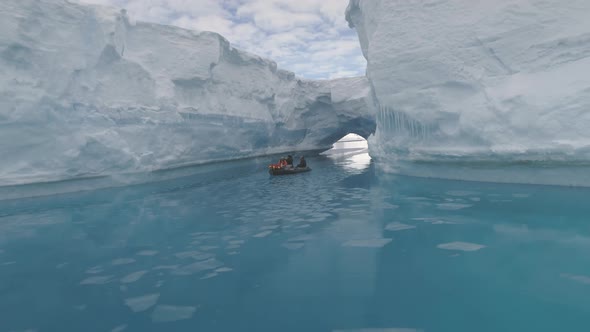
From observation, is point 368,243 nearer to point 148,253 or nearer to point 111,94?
point 148,253

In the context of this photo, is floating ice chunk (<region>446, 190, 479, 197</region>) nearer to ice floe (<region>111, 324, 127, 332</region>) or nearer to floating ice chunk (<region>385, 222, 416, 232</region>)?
floating ice chunk (<region>385, 222, 416, 232</region>)

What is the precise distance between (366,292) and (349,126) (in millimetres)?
28354

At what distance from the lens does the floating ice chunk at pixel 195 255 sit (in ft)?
16.5

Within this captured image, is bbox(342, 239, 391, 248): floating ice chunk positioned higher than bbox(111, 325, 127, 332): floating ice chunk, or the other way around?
bbox(342, 239, 391, 248): floating ice chunk

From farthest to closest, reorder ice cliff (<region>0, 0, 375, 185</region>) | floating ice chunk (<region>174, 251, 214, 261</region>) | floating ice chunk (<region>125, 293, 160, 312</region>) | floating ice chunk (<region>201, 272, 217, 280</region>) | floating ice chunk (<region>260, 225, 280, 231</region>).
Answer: ice cliff (<region>0, 0, 375, 185</region>) < floating ice chunk (<region>260, 225, 280, 231</region>) < floating ice chunk (<region>174, 251, 214, 261</region>) < floating ice chunk (<region>201, 272, 217, 280</region>) < floating ice chunk (<region>125, 293, 160, 312</region>)

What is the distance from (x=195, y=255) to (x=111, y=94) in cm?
1200

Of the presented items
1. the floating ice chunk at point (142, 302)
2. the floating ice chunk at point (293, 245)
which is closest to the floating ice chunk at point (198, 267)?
the floating ice chunk at point (142, 302)

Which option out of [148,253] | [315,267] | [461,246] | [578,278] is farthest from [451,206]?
[148,253]

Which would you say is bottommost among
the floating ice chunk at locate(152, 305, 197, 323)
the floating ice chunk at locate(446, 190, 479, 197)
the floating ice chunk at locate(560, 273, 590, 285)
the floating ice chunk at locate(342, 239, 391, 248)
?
the floating ice chunk at locate(152, 305, 197, 323)

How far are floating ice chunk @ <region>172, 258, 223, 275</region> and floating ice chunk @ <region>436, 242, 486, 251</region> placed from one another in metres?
3.06

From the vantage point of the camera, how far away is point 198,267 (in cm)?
464

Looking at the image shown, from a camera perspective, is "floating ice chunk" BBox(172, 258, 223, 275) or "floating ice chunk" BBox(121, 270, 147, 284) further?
"floating ice chunk" BBox(172, 258, 223, 275)

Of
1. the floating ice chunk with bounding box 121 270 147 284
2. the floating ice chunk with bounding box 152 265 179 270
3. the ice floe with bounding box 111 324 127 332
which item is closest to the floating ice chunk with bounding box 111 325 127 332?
the ice floe with bounding box 111 324 127 332

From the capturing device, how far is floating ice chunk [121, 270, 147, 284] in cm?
432
